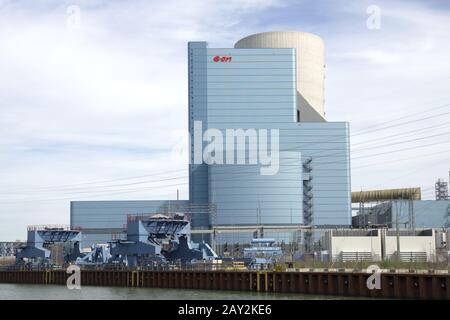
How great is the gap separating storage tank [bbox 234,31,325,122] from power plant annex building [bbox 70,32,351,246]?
339 cm

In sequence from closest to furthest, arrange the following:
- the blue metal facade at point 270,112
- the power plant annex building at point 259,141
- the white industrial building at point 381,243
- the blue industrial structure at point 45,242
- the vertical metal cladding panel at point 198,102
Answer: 1. the blue industrial structure at point 45,242
2. the white industrial building at point 381,243
3. the power plant annex building at point 259,141
4. the blue metal facade at point 270,112
5. the vertical metal cladding panel at point 198,102

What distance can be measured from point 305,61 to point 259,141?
29.8 m

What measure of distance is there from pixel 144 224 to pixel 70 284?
1351cm

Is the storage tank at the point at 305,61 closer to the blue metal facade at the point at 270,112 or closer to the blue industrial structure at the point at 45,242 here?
the blue metal facade at the point at 270,112

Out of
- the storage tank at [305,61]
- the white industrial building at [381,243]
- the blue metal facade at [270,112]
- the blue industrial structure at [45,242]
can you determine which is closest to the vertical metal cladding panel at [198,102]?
the blue metal facade at [270,112]

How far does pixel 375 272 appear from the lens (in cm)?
5775

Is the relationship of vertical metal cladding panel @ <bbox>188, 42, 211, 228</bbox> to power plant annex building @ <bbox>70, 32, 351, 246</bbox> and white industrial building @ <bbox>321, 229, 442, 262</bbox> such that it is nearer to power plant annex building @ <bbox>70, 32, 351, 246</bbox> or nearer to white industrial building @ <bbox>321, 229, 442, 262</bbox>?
power plant annex building @ <bbox>70, 32, 351, 246</bbox>

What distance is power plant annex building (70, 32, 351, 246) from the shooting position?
6476 inches

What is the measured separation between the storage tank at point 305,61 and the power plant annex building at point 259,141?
11.1 feet

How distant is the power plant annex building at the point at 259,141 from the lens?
164500mm

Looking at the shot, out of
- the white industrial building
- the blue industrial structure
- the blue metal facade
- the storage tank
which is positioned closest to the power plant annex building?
the blue metal facade

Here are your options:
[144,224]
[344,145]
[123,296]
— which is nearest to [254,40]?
[344,145]

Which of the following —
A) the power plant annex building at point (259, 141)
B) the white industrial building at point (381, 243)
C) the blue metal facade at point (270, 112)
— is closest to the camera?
the white industrial building at point (381, 243)
